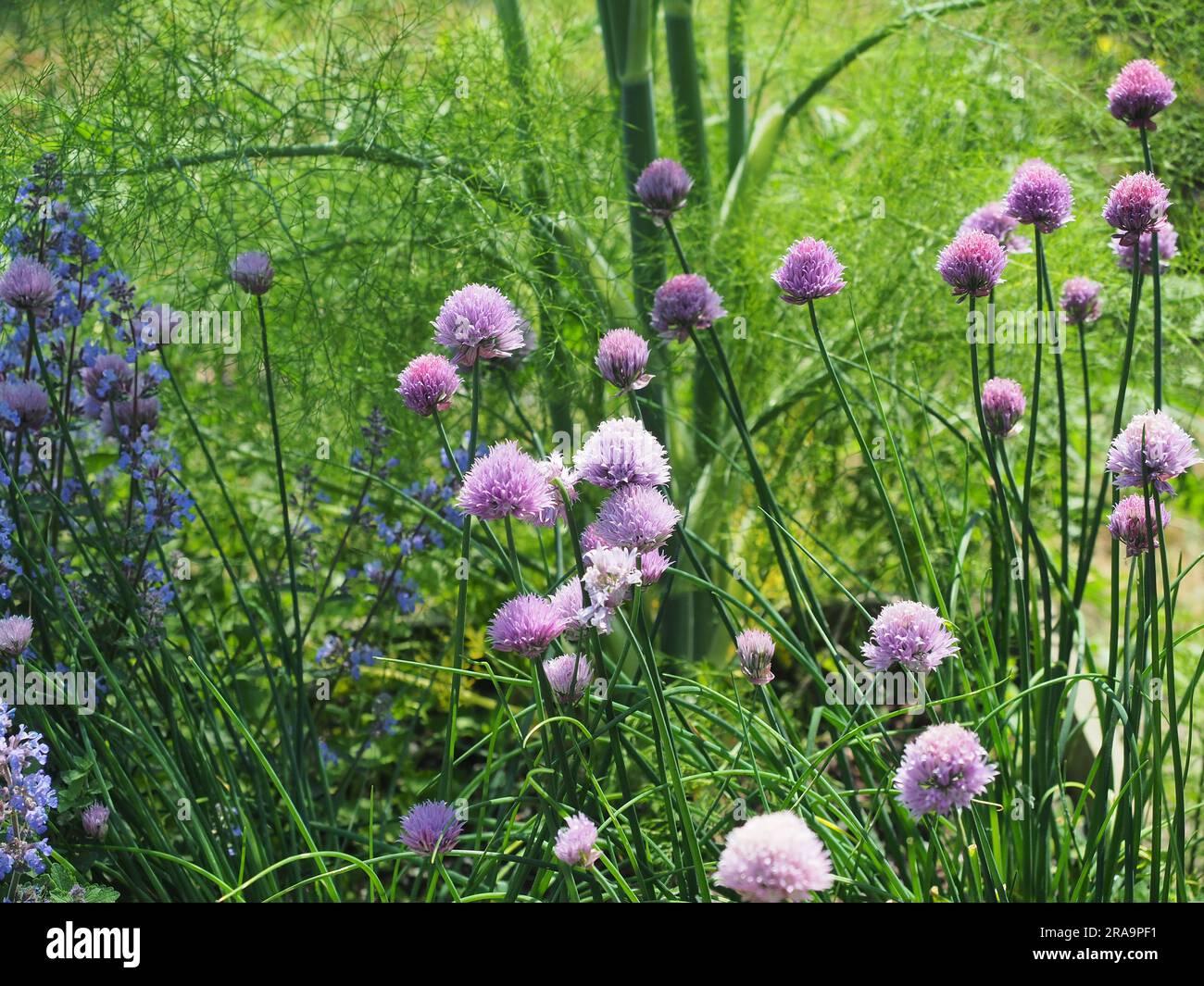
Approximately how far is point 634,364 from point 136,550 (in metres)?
0.83

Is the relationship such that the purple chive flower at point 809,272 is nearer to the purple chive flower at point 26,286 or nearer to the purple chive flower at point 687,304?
the purple chive flower at point 687,304

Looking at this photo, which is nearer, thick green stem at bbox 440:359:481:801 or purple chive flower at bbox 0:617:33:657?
thick green stem at bbox 440:359:481:801

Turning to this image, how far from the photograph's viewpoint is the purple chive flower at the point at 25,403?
142 centimetres

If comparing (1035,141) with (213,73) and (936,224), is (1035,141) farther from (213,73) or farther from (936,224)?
(213,73)

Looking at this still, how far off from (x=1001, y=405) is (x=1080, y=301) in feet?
1.08

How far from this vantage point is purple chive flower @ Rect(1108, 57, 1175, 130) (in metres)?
1.20

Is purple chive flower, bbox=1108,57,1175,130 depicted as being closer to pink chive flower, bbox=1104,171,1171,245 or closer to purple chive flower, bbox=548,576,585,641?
pink chive flower, bbox=1104,171,1171,245

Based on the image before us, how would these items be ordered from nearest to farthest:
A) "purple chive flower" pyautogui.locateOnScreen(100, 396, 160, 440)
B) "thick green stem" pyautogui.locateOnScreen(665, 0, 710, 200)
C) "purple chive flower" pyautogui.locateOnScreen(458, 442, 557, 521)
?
1. "purple chive flower" pyautogui.locateOnScreen(458, 442, 557, 521)
2. "purple chive flower" pyautogui.locateOnScreen(100, 396, 160, 440)
3. "thick green stem" pyautogui.locateOnScreen(665, 0, 710, 200)

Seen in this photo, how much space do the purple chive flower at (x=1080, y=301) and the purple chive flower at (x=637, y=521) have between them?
2.56 feet

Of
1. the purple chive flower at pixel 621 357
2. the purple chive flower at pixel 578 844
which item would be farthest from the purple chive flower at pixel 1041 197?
the purple chive flower at pixel 578 844

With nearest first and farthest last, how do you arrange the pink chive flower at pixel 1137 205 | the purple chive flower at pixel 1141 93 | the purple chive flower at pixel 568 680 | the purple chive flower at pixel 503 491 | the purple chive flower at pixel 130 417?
the purple chive flower at pixel 503 491
the purple chive flower at pixel 568 680
the pink chive flower at pixel 1137 205
the purple chive flower at pixel 1141 93
the purple chive flower at pixel 130 417

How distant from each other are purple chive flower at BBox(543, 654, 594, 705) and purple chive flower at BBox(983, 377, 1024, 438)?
51 cm

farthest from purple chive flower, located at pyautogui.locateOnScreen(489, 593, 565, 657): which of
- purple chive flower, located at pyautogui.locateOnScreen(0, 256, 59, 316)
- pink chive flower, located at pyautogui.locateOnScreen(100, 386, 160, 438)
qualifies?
pink chive flower, located at pyautogui.locateOnScreen(100, 386, 160, 438)
